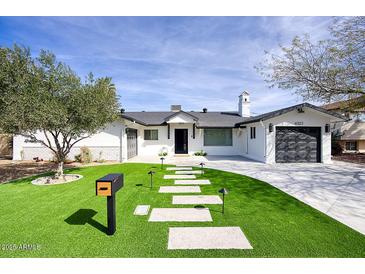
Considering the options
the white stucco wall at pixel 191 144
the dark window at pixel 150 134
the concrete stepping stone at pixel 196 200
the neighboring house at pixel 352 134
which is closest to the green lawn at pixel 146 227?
the concrete stepping stone at pixel 196 200

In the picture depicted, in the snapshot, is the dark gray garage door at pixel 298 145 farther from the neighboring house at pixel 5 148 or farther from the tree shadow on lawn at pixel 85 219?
the neighboring house at pixel 5 148

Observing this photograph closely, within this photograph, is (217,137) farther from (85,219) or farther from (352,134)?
(85,219)

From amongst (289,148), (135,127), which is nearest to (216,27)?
(289,148)

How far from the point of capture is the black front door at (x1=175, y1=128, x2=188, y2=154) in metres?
17.2

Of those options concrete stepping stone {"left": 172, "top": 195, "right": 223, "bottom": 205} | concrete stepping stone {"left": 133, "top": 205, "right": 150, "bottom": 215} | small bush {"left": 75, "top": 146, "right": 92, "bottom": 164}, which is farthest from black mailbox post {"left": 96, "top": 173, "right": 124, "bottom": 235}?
small bush {"left": 75, "top": 146, "right": 92, "bottom": 164}

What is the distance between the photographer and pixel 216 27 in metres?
7.45

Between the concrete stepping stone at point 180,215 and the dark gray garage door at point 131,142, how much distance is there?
10544mm

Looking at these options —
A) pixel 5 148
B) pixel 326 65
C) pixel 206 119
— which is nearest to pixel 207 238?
pixel 326 65

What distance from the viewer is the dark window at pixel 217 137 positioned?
17188 millimetres

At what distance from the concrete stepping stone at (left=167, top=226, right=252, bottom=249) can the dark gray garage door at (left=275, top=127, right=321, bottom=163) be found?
10.0 m

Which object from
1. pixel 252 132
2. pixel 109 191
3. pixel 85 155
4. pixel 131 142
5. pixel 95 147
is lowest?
pixel 85 155

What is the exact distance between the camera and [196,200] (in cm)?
559

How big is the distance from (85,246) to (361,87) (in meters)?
12.4

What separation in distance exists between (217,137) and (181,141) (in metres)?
3.24
